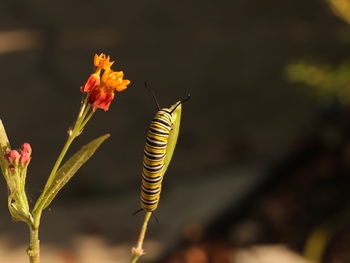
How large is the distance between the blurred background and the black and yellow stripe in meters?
2.30

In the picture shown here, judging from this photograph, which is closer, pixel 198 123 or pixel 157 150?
pixel 157 150

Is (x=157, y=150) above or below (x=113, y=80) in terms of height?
below

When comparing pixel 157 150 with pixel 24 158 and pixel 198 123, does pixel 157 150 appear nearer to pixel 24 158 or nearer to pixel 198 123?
pixel 24 158

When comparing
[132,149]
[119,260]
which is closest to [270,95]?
[132,149]

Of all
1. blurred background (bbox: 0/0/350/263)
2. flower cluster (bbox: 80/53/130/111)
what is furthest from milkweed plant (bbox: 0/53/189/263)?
blurred background (bbox: 0/0/350/263)

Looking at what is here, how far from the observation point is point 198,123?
4.78 m

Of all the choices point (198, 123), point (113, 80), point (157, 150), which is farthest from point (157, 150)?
point (198, 123)

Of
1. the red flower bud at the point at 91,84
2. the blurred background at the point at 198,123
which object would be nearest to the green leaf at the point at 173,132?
the red flower bud at the point at 91,84

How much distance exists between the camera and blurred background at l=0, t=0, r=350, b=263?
3676 mm

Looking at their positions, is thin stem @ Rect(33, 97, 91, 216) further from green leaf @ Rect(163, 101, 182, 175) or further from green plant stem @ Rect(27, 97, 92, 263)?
green leaf @ Rect(163, 101, 182, 175)

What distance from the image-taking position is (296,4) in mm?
6020

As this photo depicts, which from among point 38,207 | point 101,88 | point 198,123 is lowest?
point 38,207

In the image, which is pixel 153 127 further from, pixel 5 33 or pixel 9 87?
pixel 5 33

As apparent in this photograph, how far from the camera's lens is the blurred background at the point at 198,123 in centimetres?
368
